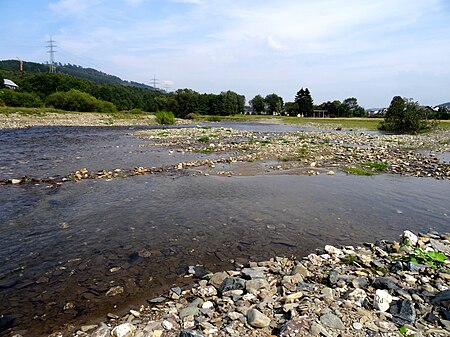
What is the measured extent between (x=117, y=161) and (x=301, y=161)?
1171 centimetres

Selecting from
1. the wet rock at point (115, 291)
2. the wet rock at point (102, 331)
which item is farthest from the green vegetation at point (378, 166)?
the wet rock at point (102, 331)

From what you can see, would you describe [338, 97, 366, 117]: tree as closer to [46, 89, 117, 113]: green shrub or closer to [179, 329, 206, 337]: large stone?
[46, 89, 117, 113]: green shrub

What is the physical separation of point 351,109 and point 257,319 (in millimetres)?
142372

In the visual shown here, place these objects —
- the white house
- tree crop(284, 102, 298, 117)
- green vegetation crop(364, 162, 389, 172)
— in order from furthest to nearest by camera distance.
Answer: tree crop(284, 102, 298, 117) < the white house < green vegetation crop(364, 162, 389, 172)

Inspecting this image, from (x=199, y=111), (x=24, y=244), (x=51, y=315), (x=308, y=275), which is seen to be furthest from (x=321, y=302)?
(x=199, y=111)

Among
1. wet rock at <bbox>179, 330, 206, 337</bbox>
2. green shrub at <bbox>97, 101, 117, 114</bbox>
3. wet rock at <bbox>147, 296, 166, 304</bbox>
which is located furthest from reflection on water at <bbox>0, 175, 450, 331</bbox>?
green shrub at <bbox>97, 101, 117, 114</bbox>

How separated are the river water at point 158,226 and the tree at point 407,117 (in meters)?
39.3

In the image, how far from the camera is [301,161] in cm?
1881

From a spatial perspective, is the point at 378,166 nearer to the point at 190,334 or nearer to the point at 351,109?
the point at 190,334

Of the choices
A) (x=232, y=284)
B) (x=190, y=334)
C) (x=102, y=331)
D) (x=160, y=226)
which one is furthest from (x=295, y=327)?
(x=160, y=226)

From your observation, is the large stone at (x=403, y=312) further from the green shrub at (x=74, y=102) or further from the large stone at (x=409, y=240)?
the green shrub at (x=74, y=102)

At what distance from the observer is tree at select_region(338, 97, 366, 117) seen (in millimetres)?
130250

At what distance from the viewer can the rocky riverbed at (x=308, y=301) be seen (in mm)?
3801

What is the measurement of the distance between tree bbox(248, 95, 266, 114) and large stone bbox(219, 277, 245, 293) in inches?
6234
